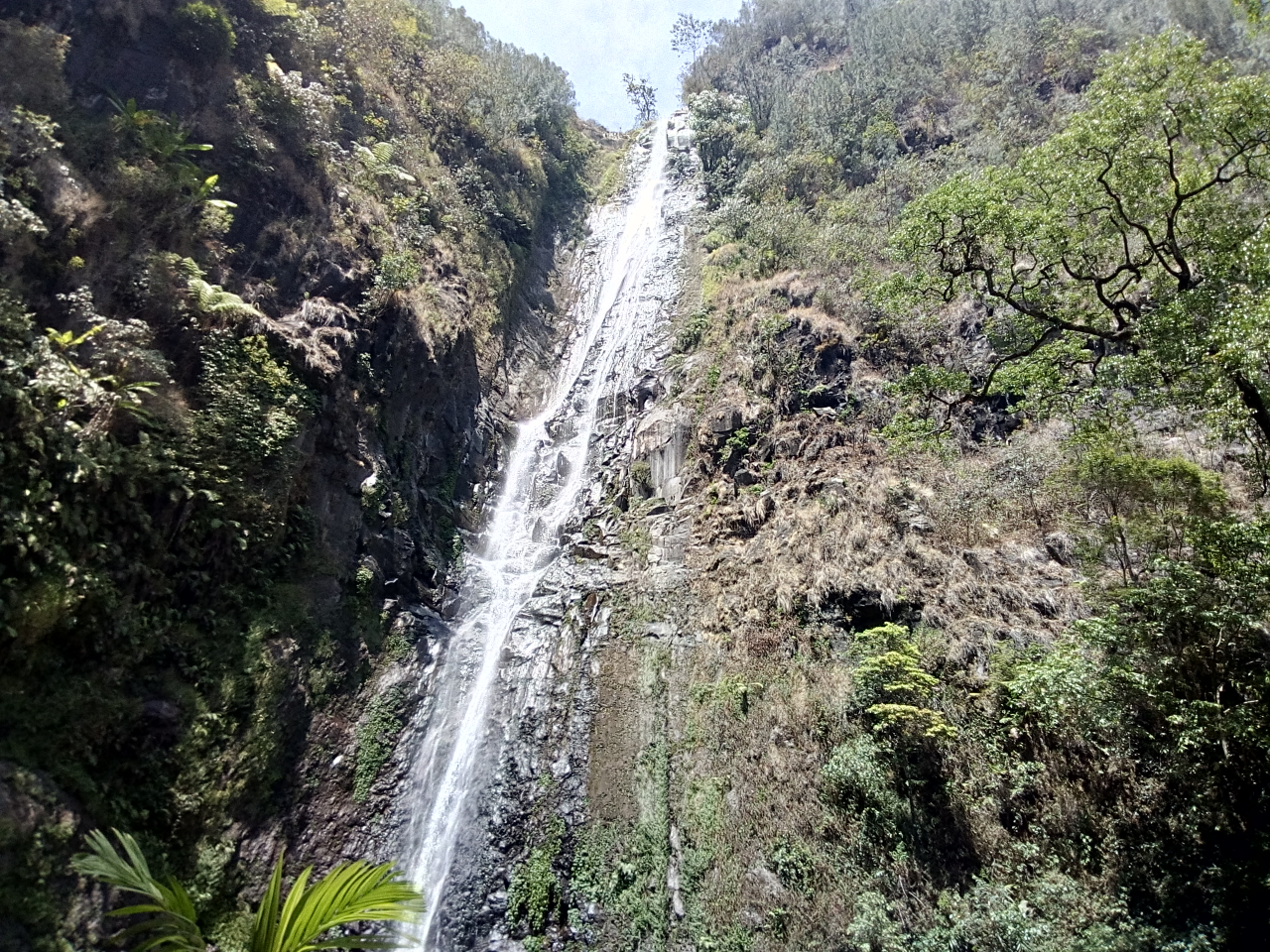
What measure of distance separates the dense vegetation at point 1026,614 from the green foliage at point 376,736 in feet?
14.2

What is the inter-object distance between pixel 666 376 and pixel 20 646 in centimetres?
1832

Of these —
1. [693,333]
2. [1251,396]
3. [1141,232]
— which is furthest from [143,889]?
[693,333]

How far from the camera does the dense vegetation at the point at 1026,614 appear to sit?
22.2 ft

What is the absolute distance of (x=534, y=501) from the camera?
20.6 meters

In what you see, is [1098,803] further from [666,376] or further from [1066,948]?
[666,376]

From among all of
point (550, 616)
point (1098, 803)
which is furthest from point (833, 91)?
point (1098, 803)

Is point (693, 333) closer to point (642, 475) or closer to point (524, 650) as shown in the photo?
point (642, 475)

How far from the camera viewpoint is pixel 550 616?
15.7 metres

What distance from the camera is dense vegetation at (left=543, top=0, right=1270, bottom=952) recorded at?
266 inches

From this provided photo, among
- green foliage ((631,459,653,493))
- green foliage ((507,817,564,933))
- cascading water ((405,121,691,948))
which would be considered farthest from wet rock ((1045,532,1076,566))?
cascading water ((405,121,691,948))

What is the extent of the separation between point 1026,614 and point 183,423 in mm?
14233

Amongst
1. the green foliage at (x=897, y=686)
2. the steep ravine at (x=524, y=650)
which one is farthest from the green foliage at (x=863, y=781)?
the steep ravine at (x=524, y=650)

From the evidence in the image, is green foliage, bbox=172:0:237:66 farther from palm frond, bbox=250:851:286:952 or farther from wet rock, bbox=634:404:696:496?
palm frond, bbox=250:851:286:952

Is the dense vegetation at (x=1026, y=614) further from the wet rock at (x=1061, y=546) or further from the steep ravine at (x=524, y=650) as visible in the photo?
the steep ravine at (x=524, y=650)
